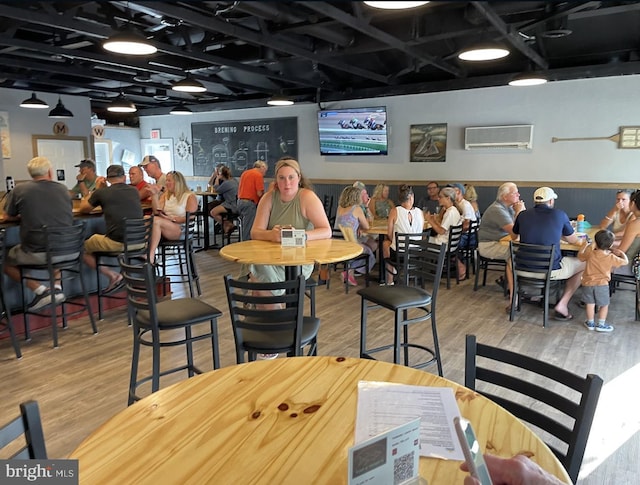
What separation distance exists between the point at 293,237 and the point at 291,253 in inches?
9.0

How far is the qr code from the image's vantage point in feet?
2.97

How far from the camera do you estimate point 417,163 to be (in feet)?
28.1

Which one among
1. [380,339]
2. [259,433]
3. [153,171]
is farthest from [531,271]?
[153,171]

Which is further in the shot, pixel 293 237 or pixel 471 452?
pixel 293 237

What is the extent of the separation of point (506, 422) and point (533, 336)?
3.39 m

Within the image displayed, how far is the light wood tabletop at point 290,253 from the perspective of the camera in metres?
2.83

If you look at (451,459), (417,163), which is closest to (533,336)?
(451,459)

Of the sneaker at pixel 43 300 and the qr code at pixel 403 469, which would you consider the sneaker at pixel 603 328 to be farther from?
the sneaker at pixel 43 300

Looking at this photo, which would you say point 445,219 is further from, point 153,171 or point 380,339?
point 153,171

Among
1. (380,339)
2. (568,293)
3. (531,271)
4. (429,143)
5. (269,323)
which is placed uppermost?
(429,143)

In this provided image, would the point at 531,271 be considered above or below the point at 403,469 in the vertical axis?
below

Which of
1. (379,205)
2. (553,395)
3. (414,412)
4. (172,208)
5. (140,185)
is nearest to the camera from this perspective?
(414,412)

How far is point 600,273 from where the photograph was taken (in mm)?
4395

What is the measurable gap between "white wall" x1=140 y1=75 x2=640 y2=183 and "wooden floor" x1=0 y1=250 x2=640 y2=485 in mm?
2343
